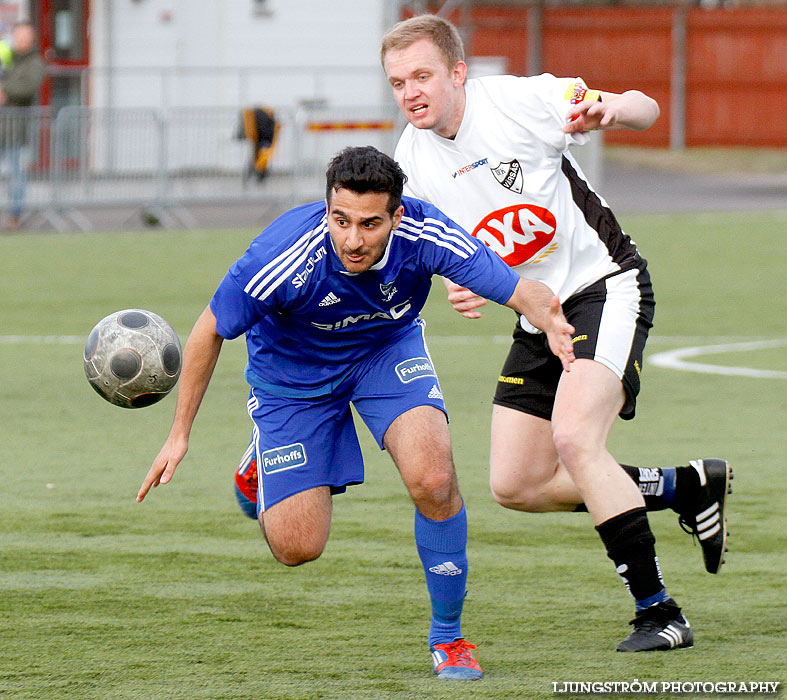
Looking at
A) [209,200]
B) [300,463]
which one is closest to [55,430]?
[300,463]

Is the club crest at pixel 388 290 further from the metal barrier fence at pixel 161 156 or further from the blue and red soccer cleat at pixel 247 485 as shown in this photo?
the metal barrier fence at pixel 161 156

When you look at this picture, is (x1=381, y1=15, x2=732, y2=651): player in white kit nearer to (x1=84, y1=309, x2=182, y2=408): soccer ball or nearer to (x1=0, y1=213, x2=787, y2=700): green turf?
(x1=0, y1=213, x2=787, y2=700): green turf

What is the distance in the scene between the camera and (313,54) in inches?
1168

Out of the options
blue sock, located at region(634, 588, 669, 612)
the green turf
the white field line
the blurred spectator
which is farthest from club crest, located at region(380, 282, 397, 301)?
the blurred spectator

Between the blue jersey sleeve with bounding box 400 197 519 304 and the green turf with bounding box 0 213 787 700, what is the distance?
1238mm

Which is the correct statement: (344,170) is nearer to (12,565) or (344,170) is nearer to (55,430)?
(12,565)

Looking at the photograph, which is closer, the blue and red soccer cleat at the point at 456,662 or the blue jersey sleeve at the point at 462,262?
the blue and red soccer cleat at the point at 456,662

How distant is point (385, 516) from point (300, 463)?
5.35ft

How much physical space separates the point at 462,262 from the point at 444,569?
3.37 ft

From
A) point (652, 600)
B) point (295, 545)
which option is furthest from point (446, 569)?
point (652, 600)

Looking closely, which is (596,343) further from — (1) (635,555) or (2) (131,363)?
(2) (131,363)

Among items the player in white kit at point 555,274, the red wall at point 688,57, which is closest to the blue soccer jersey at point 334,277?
the player in white kit at point 555,274

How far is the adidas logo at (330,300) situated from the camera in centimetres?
515
